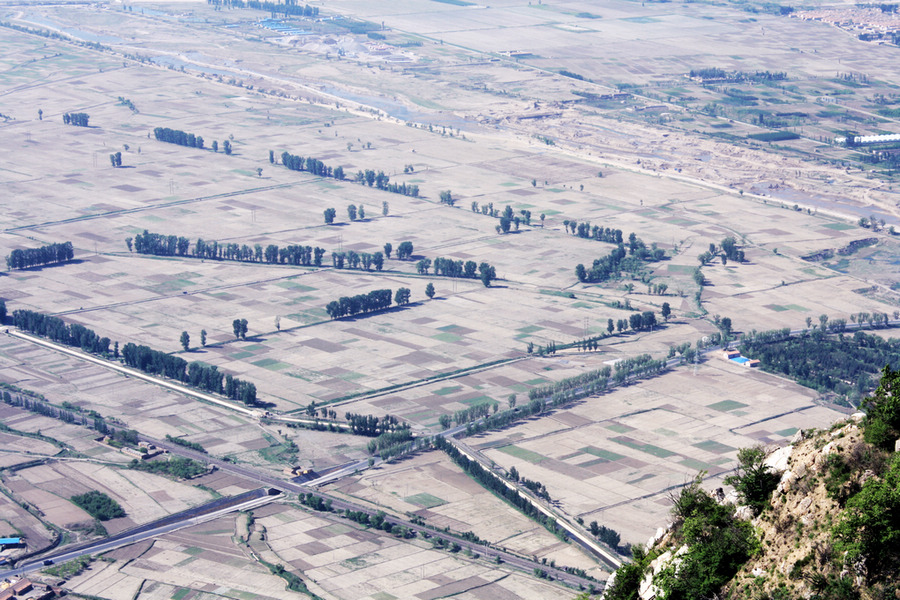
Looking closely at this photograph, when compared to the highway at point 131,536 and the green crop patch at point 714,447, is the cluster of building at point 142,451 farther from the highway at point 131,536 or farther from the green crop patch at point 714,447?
the green crop patch at point 714,447

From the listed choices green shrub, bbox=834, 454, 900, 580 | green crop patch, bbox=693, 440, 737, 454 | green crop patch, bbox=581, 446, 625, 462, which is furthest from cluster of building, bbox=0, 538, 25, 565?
green shrub, bbox=834, 454, 900, 580

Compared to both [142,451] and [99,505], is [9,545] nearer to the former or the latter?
[99,505]

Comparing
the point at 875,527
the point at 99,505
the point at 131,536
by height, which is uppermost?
the point at 875,527

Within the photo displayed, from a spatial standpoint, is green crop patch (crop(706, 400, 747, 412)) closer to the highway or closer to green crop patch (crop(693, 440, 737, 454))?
green crop patch (crop(693, 440, 737, 454))

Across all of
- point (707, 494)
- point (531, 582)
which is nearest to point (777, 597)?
point (707, 494)

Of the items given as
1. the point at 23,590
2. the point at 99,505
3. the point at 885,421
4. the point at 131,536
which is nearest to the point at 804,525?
the point at 885,421

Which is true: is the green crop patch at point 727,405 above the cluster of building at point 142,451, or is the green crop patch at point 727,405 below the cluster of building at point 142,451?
above

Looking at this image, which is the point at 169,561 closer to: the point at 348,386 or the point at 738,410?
the point at 348,386

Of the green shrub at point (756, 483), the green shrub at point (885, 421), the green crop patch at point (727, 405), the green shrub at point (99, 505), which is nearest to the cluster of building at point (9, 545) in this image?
the green shrub at point (99, 505)

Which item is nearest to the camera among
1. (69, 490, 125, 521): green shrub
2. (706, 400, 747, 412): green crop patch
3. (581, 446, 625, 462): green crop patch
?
(69, 490, 125, 521): green shrub
